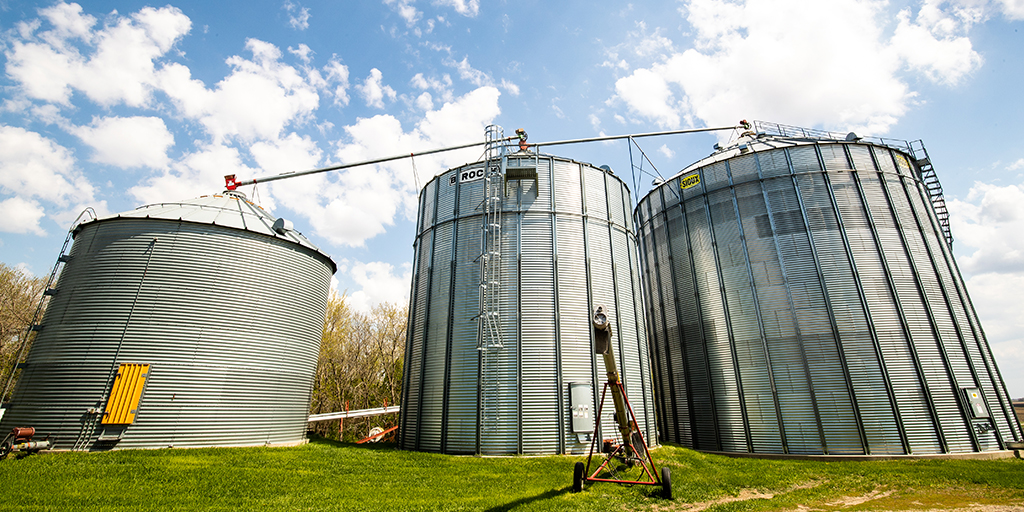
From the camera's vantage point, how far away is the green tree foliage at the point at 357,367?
43.5 metres

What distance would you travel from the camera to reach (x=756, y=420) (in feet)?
73.7

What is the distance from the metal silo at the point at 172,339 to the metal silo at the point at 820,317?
2129 cm

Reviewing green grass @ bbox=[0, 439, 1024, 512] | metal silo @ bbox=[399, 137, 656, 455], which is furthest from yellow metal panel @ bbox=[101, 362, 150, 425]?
metal silo @ bbox=[399, 137, 656, 455]

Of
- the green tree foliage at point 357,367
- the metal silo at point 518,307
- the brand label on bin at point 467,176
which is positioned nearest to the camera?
the metal silo at point 518,307

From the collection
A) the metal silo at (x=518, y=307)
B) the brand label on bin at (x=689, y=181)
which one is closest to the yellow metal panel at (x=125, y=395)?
the metal silo at (x=518, y=307)

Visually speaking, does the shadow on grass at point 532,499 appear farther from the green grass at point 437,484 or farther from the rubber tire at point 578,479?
the rubber tire at point 578,479

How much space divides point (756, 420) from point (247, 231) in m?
26.4

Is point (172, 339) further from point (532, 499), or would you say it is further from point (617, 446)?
point (617, 446)

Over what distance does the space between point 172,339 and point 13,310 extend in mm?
25223

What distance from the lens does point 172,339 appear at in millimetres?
18516

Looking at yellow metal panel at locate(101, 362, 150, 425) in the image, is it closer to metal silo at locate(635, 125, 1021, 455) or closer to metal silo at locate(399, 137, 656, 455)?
metal silo at locate(399, 137, 656, 455)

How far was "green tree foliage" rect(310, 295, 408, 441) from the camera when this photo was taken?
143ft

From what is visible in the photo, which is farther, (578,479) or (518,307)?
(518,307)

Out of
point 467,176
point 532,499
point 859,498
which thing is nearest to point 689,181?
point 467,176
